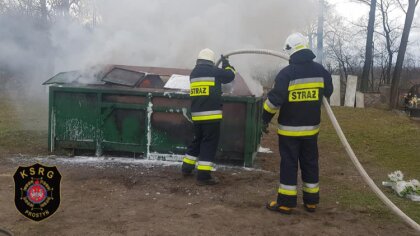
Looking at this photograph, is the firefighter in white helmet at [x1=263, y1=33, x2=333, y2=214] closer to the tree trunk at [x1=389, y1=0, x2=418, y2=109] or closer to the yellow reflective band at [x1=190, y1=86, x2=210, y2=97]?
the yellow reflective band at [x1=190, y1=86, x2=210, y2=97]

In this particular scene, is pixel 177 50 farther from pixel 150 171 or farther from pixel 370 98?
pixel 370 98

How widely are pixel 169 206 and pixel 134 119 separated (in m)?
1.92

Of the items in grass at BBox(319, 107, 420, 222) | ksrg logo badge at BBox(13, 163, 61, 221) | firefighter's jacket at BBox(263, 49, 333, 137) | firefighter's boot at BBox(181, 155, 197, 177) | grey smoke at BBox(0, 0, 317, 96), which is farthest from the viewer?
grey smoke at BBox(0, 0, 317, 96)

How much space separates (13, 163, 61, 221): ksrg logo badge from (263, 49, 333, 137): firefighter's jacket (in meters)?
2.13

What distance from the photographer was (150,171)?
5156 mm

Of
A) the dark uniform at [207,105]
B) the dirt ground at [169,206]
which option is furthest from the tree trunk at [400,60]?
the dark uniform at [207,105]

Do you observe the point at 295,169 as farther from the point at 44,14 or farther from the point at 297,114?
the point at 44,14

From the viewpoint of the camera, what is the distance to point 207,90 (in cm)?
471

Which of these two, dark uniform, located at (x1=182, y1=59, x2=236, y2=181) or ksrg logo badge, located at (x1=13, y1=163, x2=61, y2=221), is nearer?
ksrg logo badge, located at (x1=13, y1=163, x2=61, y2=221)

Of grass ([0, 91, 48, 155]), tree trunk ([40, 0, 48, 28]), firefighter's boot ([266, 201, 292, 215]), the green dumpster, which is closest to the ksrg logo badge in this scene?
firefighter's boot ([266, 201, 292, 215])

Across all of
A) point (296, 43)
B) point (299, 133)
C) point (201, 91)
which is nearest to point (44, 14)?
point (201, 91)

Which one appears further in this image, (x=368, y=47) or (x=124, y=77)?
(x=368, y=47)

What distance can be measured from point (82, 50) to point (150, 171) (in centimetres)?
288

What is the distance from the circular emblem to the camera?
2756 millimetres
